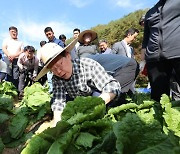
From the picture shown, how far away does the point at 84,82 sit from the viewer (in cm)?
289

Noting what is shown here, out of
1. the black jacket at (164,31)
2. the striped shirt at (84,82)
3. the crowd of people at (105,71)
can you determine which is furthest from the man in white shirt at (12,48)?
the black jacket at (164,31)

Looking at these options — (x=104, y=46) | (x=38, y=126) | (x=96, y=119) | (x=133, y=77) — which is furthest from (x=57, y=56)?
(x=104, y=46)

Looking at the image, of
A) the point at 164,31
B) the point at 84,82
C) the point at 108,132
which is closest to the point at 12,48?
the point at 84,82

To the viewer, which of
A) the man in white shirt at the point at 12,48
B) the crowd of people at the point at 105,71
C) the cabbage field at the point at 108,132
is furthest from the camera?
the man in white shirt at the point at 12,48

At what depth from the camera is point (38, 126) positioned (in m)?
4.37

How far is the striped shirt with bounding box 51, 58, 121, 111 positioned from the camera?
9.12 feet

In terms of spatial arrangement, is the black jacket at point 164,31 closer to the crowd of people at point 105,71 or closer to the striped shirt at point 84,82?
the crowd of people at point 105,71

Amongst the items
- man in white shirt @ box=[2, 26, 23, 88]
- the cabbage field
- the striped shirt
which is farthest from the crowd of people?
man in white shirt @ box=[2, 26, 23, 88]

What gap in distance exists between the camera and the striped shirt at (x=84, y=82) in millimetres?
2779

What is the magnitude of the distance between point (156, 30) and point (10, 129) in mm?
2128

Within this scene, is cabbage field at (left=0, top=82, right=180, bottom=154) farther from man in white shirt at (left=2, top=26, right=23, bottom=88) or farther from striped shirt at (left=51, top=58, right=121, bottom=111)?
man in white shirt at (left=2, top=26, right=23, bottom=88)

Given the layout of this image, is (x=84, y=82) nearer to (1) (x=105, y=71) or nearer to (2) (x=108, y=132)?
(1) (x=105, y=71)

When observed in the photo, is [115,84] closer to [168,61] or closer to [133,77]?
[168,61]

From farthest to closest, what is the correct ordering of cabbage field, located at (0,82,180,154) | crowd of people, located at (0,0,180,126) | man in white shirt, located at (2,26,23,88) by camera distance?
man in white shirt, located at (2,26,23,88), crowd of people, located at (0,0,180,126), cabbage field, located at (0,82,180,154)
